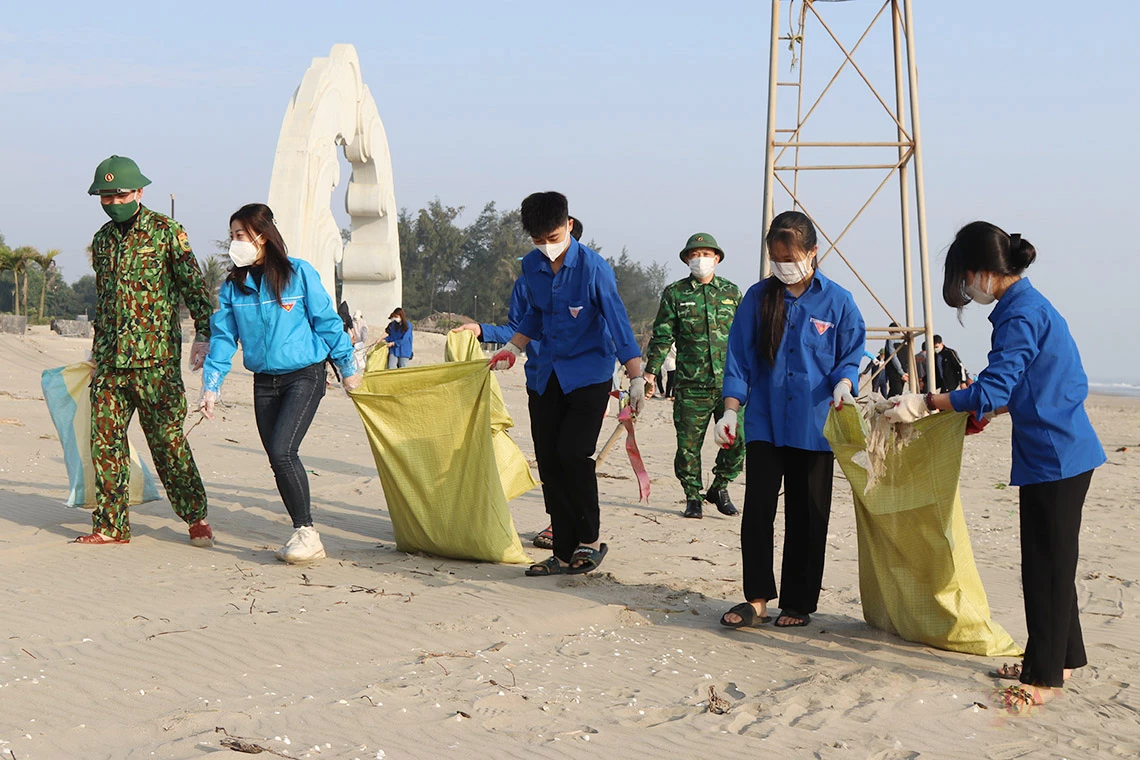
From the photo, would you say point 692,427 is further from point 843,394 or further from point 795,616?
point 843,394

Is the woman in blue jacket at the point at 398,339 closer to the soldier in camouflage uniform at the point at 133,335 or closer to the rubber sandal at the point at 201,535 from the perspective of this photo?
the rubber sandal at the point at 201,535

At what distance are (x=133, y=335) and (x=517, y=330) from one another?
6.74 feet

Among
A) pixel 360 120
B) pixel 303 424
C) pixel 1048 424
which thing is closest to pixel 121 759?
pixel 303 424

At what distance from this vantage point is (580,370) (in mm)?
Result: 5609

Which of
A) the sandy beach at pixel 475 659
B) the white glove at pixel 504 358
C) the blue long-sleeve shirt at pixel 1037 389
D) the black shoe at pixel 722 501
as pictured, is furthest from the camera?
the black shoe at pixel 722 501

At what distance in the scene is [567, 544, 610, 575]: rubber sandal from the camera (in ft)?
19.0

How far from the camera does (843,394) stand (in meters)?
4.53

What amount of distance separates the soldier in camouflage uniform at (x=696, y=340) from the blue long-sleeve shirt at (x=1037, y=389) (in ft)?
13.4

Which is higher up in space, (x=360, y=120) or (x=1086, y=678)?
(x=360, y=120)

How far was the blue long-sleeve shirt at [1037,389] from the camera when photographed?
12.5 ft

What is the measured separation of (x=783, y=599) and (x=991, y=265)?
5.73ft

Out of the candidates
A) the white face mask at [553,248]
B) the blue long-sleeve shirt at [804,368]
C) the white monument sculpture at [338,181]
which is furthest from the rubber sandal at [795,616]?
the white monument sculpture at [338,181]

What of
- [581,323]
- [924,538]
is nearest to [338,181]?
[581,323]

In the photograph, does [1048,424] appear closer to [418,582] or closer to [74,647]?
[418,582]
